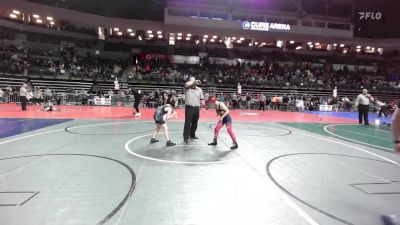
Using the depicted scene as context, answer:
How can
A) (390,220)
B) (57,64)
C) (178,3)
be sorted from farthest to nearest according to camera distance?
1. (178,3)
2. (57,64)
3. (390,220)

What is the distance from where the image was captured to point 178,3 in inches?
1243

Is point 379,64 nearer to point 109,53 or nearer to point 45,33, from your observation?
point 109,53

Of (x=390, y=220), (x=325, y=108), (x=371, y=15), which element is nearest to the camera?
(x=390, y=220)

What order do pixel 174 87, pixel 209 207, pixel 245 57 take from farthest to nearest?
pixel 245 57
pixel 174 87
pixel 209 207

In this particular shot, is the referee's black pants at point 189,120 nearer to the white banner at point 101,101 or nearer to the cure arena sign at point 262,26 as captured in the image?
the white banner at point 101,101

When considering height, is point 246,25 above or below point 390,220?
above

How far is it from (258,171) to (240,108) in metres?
19.5

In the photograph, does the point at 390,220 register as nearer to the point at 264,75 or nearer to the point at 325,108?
the point at 325,108

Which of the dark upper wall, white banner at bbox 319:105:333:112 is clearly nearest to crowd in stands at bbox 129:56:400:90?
the dark upper wall

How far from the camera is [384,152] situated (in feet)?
24.3

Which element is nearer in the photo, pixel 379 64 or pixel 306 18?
pixel 306 18

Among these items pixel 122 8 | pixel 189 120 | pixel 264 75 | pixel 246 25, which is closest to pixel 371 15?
pixel 189 120

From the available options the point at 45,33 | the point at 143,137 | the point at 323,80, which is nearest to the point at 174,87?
the point at 45,33

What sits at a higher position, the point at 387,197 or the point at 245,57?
the point at 245,57
